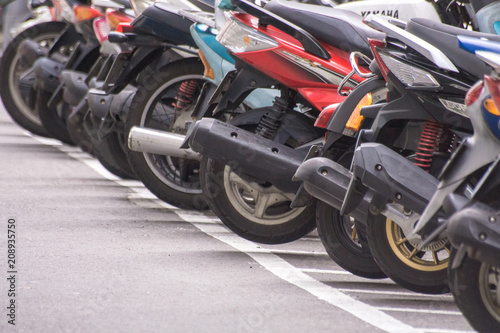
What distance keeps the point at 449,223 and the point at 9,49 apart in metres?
→ 9.28

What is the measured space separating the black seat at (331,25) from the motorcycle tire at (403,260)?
Answer: 53.9 inches

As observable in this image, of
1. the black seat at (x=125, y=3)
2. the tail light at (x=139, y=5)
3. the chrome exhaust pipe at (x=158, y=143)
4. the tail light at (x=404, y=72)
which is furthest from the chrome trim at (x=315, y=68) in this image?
the black seat at (x=125, y=3)

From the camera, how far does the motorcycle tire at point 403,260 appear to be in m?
5.39

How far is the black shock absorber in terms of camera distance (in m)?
6.51

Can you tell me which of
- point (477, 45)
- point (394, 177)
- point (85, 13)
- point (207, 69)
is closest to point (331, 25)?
point (207, 69)

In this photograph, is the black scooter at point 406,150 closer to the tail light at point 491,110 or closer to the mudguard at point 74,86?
the tail light at point 491,110

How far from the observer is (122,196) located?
9430 mm

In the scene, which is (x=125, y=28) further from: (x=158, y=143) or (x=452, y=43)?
(x=452, y=43)

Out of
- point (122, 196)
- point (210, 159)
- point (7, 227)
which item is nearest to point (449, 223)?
point (210, 159)

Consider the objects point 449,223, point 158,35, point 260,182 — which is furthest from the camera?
point 158,35

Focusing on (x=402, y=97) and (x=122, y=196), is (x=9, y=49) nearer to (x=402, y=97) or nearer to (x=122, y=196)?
(x=122, y=196)

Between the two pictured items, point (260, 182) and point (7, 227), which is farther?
point (7, 227)

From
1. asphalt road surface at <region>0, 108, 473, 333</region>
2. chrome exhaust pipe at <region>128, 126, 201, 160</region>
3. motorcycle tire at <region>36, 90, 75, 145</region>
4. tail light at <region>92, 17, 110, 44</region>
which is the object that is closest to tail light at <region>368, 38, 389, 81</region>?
asphalt road surface at <region>0, 108, 473, 333</region>

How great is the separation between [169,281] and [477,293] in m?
1.90
